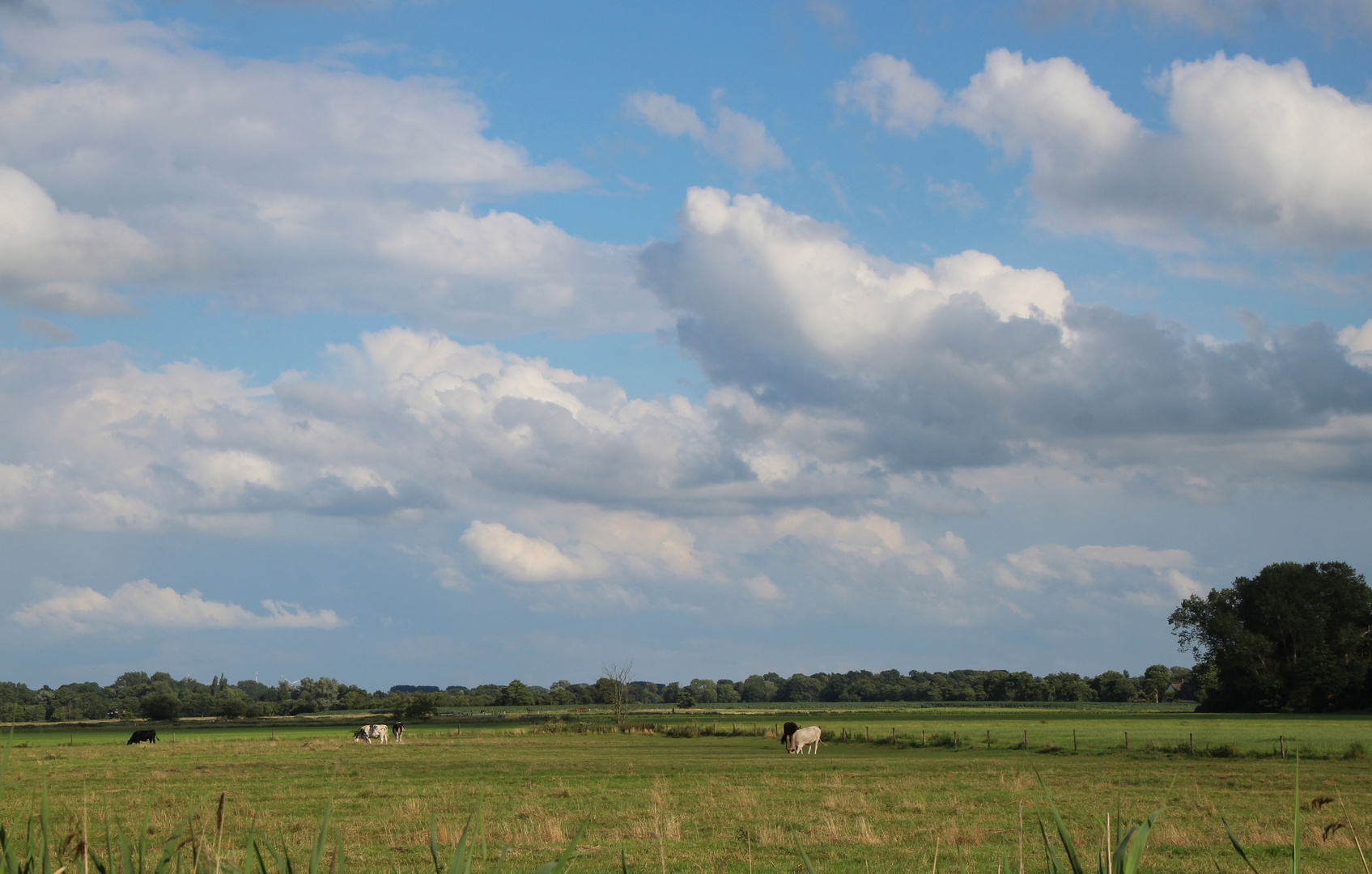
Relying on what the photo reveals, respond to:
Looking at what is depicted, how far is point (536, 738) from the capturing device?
71625 millimetres

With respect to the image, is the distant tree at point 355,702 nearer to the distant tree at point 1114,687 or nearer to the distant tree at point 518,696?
the distant tree at point 518,696

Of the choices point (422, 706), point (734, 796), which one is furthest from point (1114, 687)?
point (734, 796)

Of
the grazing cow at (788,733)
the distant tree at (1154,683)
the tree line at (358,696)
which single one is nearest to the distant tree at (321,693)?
the tree line at (358,696)

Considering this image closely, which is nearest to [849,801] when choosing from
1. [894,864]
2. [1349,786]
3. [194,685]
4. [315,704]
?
[894,864]

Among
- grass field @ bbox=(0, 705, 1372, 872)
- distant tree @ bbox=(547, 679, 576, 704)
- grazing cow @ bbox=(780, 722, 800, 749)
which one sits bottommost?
distant tree @ bbox=(547, 679, 576, 704)

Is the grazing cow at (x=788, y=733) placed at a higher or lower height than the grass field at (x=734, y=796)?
lower

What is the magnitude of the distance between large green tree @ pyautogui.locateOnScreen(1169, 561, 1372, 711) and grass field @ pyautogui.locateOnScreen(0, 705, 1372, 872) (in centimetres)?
4827

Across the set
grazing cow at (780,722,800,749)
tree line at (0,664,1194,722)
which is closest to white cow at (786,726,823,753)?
grazing cow at (780,722,800,749)

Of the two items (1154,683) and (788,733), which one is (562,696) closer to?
(1154,683)

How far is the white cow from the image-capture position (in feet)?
172

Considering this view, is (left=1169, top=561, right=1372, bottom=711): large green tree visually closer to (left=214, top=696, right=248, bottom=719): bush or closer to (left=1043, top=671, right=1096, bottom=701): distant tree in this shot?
(left=1043, top=671, right=1096, bottom=701): distant tree

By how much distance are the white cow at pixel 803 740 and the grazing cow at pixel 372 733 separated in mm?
29121

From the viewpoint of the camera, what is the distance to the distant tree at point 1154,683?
7357 inches

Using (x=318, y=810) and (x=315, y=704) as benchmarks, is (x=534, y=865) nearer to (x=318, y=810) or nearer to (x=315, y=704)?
(x=318, y=810)
